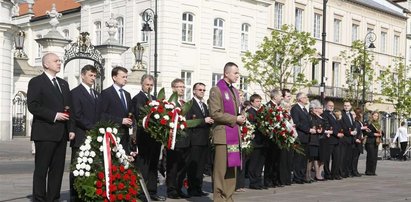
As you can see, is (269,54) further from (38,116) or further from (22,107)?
(38,116)

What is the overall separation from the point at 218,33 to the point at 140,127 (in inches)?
1287

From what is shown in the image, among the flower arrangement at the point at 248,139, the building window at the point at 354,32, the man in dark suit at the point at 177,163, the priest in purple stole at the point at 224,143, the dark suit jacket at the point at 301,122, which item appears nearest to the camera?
the priest in purple stole at the point at 224,143

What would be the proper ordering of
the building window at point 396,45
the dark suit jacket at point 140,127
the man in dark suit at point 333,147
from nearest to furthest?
the dark suit jacket at point 140,127 < the man in dark suit at point 333,147 < the building window at point 396,45

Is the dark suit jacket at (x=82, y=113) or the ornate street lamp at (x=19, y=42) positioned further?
the ornate street lamp at (x=19, y=42)

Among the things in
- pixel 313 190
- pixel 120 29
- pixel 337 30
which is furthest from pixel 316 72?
pixel 313 190

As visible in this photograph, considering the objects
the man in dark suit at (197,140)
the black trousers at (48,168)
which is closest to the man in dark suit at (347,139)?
the man in dark suit at (197,140)

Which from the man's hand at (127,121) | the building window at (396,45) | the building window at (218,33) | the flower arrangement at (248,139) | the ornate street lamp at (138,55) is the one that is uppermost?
the building window at (396,45)

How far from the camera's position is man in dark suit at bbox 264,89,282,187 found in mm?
14836

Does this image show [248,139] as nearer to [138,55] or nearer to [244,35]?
[138,55]

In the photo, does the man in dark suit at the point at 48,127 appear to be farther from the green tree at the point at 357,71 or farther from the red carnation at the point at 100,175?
the green tree at the point at 357,71

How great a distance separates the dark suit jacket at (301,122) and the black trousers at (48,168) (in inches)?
279

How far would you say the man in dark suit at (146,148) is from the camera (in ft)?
37.9

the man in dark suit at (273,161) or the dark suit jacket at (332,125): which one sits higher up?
the dark suit jacket at (332,125)

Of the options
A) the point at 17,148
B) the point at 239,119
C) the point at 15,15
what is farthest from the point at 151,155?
the point at 15,15
